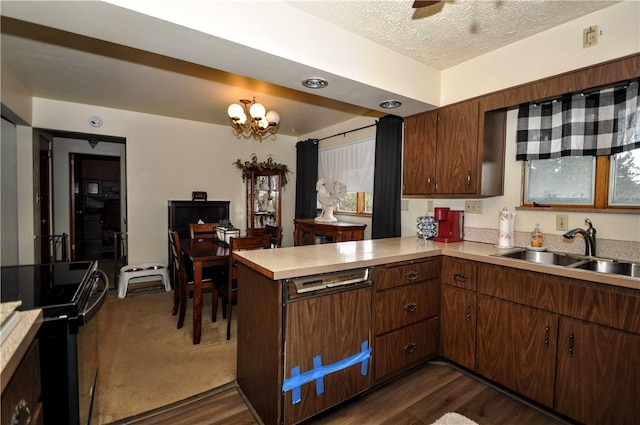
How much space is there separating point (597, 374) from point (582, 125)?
1.57 metres

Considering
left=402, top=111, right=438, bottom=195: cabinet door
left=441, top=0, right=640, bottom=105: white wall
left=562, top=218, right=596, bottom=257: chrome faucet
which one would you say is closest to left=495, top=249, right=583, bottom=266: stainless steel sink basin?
left=562, top=218, right=596, bottom=257: chrome faucet

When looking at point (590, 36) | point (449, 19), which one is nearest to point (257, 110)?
point (449, 19)

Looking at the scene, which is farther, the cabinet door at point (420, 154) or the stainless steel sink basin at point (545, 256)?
the cabinet door at point (420, 154)

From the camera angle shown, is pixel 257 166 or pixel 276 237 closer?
pixel 276 237

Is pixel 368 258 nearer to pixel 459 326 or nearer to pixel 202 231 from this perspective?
pixel 459 326

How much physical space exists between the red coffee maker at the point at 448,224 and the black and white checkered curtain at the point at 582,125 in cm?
68

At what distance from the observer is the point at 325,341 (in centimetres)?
167

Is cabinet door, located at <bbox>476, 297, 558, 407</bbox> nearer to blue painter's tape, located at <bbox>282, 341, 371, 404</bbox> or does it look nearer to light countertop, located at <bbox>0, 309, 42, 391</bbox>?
blue painter's tape, located at <bbox>282, 341, 371, 404</bbox>

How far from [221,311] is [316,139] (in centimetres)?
298

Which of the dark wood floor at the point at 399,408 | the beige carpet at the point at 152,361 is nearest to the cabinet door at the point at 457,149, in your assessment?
the dark wood floor at the point at 399,408

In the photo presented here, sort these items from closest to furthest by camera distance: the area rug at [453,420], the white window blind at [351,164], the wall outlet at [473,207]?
the area rug at [453,420] → the wall outlet at [473,207] → the white window blind at [351,164]

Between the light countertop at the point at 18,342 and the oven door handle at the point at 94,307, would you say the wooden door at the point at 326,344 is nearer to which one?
Result: the oven door handle at the point at 94,307

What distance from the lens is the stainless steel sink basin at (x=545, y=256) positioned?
6.67 ft

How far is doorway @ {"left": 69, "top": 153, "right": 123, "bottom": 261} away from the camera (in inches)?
254
